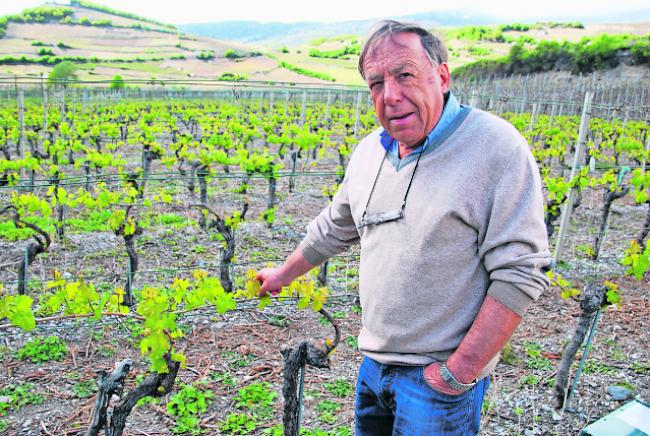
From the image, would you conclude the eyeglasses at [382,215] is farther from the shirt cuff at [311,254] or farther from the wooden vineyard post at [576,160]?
the wooden vineyard post at [576,160]

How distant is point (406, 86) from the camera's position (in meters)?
1.63

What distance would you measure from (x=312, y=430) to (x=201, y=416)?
0.81 m

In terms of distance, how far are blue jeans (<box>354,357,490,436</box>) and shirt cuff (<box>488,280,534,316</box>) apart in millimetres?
384

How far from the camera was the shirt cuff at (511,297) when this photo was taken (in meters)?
1.50

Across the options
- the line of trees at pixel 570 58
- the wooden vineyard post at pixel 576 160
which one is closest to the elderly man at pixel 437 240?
the wooden vineyard post at pixel 576 160

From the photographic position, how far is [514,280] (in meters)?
1.48

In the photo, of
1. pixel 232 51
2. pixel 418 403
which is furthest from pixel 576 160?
pixel 232 51

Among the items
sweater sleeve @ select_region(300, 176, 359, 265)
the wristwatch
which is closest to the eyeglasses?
sweater sleeve @ select_region(300, 176, 359, 265)

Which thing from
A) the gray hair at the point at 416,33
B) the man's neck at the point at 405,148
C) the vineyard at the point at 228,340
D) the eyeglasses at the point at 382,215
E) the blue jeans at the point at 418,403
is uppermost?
the gray hair at the point at 416,33

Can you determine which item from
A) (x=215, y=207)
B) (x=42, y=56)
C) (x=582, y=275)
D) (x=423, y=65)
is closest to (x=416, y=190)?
(x=423, y=65)

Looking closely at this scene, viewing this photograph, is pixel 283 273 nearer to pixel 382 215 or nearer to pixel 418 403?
pixel 382 215

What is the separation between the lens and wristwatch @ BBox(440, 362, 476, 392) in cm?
160

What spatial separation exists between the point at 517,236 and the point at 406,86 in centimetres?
59

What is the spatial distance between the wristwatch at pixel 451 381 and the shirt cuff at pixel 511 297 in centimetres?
29
